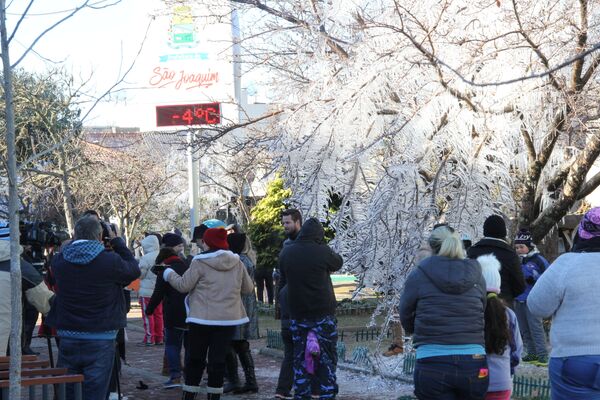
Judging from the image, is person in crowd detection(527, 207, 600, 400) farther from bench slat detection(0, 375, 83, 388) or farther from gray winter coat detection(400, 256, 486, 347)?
bench slat detection(0, 375, 83, 388)

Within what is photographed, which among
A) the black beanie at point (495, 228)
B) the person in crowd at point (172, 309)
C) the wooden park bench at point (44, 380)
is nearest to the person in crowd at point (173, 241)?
the person in crowd at point (172, 309)

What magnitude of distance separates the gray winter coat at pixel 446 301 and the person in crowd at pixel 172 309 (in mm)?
4597

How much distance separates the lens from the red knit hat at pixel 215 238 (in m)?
8.62

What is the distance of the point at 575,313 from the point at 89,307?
343 centimetres

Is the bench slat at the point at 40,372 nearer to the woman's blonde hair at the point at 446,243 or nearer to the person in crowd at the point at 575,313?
the woman's blonde hair at the point at 446,243

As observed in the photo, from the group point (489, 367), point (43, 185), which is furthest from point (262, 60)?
point (43, 185)

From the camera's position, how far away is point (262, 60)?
11625mm

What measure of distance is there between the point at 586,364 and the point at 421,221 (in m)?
4.00

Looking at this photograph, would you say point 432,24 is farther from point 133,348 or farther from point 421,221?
point 133,348

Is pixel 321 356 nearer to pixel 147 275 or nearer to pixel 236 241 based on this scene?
pixel 236 241

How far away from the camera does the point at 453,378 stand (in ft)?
18.3

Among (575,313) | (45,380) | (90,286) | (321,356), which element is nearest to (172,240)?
(321,356)

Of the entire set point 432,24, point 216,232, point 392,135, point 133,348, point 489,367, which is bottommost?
point 133,348

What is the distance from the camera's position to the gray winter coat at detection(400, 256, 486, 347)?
5.62 meters
